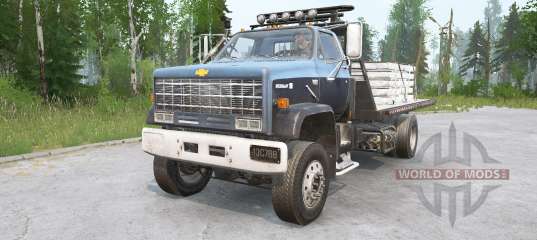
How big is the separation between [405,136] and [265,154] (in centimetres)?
A: 480

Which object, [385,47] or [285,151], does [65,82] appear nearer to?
[285,151]

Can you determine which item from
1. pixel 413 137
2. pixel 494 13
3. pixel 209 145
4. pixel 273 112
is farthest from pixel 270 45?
pixel 494 13

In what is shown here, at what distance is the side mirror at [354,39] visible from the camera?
511cm

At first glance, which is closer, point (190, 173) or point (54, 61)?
point (190, 173)

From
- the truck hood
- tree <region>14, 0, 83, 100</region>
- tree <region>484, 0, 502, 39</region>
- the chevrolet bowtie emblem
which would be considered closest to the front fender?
the truck hood

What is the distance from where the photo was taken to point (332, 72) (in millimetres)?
5668

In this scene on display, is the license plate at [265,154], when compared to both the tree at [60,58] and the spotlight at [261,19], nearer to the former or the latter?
the spotlight at [261,19]

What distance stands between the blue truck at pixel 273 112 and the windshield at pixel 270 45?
0.6 inches

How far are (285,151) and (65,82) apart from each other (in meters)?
20.0

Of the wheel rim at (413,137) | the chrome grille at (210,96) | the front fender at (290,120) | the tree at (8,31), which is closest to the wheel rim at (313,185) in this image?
the front fender at (290,120)

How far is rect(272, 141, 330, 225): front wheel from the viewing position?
4.46 metres

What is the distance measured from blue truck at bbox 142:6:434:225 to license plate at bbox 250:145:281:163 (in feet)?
0.03

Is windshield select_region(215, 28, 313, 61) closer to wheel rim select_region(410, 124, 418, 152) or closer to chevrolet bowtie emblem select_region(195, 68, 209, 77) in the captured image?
chevrolet bowtie emblem select_region(195, 68, 209, 77)

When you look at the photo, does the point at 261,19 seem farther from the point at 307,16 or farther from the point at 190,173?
the point at 190,173
